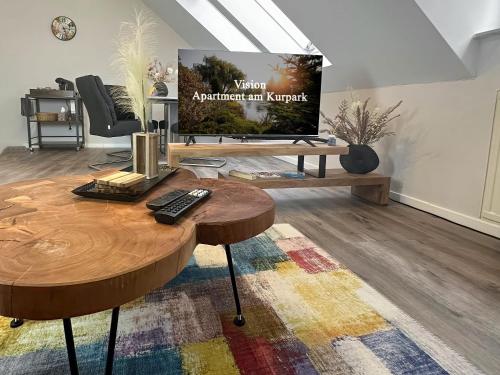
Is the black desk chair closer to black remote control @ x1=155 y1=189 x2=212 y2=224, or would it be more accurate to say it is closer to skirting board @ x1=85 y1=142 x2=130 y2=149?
skirting board @ x1=85 y1=142 x2=130 y2=149

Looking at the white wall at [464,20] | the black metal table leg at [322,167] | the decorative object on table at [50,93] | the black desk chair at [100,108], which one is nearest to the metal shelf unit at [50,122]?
the decorative object on table at [50,93]

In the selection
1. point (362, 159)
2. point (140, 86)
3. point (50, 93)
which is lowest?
point (362, 159)

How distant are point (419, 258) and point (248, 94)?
1.56 metres

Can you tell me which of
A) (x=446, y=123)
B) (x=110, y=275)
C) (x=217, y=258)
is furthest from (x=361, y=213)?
(x=110, y=275)

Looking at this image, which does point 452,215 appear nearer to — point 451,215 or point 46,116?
point 451,215

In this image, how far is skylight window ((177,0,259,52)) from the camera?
5004 mm

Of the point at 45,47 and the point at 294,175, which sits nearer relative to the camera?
the point at 294,175

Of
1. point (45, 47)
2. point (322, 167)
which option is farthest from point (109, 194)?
point (45, 47)

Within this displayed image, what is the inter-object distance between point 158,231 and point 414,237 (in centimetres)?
176

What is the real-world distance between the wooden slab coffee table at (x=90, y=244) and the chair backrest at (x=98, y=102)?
8.79 feet

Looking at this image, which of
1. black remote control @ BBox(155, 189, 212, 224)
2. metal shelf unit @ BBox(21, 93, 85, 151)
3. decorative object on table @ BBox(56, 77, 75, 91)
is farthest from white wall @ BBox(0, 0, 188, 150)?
black remote control @ BBox(155, 189, 212, 224)

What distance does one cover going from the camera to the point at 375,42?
286 centimetres

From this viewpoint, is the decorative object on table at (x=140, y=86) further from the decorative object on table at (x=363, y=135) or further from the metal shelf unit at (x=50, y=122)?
the metal shelf unit at (x=50, y=122)

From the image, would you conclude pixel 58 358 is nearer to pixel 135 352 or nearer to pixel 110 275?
pixel 135 352
